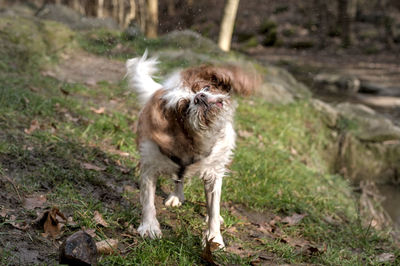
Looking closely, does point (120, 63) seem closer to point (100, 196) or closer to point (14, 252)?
point (100, 196)

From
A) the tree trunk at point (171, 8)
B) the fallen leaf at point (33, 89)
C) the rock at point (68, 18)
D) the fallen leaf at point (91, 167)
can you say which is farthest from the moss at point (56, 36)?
the tree trunk at point (171, 8)

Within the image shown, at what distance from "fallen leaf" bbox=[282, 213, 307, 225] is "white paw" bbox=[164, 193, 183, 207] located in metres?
1.07

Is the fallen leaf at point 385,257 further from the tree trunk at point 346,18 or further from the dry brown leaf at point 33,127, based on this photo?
the tree trunk at point 346,18

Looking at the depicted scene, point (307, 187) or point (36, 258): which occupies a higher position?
point (36, 258)

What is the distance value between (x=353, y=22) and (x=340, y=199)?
22697mm

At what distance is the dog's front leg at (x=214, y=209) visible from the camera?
3380 mm

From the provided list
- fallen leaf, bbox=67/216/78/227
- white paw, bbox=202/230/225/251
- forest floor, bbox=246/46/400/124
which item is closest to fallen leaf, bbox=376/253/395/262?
white paw, bbox=202/230/225/251

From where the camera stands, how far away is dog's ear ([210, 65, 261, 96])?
292 cm

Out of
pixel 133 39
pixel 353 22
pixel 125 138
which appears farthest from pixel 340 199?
pixel 353 22

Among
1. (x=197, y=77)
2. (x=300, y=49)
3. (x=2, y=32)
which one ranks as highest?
(x=197, y=77)

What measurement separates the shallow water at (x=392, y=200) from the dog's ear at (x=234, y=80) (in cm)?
447

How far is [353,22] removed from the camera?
84.6 feet

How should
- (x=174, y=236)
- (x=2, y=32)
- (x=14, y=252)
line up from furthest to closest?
1. (x=2, y=32)
2. (x=174, y=236)
3. (x=14, y=252)

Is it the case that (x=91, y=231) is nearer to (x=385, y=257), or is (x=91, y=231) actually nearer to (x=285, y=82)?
(x=385, y=257)
